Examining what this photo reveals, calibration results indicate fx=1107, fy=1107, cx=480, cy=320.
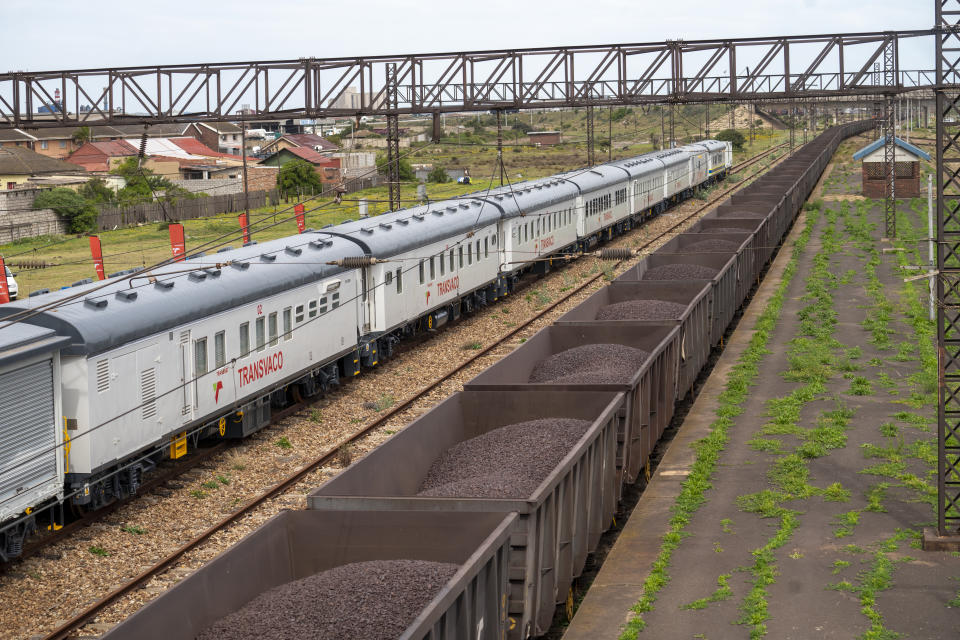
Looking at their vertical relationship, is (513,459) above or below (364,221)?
below

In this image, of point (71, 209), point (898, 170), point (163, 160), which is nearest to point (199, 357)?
point (71, 209)

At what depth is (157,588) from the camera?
1366 cm

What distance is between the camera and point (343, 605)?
8516mm

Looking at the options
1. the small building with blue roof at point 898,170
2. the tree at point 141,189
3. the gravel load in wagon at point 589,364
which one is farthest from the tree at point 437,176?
the gravel load in wagon at point 589,364

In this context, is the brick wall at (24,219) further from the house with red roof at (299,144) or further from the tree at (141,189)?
the house with red roof at (299,144)

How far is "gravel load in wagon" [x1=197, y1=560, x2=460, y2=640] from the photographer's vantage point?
826 centimetres

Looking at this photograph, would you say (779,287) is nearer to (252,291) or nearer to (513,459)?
(252,291)

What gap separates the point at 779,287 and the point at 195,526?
82.8ft

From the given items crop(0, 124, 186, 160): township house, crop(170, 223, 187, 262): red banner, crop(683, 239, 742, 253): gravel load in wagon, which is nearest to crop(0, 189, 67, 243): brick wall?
crop(0, 124, 186, 160): township house

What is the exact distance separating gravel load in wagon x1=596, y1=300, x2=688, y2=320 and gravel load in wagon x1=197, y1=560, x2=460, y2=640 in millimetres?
14316

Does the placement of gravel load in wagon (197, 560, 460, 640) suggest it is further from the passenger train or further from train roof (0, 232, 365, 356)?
train roof (0, 232, 365, 356)

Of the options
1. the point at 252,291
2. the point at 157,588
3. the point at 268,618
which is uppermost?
the point at 252,291

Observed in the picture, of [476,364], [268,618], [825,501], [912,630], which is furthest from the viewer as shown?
[476,364]

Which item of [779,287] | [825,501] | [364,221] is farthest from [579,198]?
[825,501]
